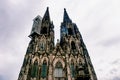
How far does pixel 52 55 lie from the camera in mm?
29156

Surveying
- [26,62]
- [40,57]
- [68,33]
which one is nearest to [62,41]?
[68,33]

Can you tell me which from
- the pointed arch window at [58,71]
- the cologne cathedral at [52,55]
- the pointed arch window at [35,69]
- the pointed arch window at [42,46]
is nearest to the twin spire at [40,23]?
the cologne cathedral at [52,55]

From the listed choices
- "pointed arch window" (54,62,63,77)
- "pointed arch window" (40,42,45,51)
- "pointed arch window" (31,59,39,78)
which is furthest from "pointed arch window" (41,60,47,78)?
"pointed arch window" (40,42,45,51)

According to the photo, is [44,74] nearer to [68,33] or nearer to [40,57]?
[40,57]

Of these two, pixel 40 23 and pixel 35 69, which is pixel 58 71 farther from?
pixel 40 23

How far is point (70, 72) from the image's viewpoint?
87.9ft

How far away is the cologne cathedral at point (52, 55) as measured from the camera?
26547mm

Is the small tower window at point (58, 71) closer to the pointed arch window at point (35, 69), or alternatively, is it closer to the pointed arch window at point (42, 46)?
the pointed arch window at point (35, 69)

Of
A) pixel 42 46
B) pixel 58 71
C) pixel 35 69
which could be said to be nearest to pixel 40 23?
pixel 42 46

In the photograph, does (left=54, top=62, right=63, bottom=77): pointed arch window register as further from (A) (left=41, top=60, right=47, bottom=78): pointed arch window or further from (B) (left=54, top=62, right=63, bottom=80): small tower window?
(A) (left=41, top=60, right=47, bottom=78): pointed arch window

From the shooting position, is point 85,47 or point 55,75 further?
point 85,47

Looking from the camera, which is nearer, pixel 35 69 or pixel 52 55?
pixel 35 69

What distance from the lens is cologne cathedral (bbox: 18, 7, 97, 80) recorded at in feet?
87.1

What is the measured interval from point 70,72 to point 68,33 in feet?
33.3
